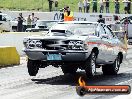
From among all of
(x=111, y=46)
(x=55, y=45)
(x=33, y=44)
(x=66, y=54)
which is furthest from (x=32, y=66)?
(x=111, y=46)

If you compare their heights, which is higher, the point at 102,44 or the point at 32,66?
the point at 102,44

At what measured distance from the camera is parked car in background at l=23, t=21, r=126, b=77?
1222cm

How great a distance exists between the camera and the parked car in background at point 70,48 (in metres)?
12.2

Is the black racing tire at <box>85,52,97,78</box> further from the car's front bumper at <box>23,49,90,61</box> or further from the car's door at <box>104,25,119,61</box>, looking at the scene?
the car's door at <box>104,25,119,61</box>

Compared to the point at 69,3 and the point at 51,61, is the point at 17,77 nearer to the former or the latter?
the point at 51,61

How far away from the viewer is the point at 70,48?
12234 millimetres

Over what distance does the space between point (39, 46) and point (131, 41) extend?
20.8 meters

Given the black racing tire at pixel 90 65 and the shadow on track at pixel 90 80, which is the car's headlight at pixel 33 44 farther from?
the black racing tire at pixel 90 65

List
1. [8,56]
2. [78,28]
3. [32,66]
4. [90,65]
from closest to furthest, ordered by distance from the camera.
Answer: [90,65] → [32,66] → [78,28] → [8,56]

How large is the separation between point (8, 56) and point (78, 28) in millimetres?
5436

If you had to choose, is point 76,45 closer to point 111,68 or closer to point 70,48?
point 70,48

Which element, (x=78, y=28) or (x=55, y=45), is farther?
(x=78, y=28)

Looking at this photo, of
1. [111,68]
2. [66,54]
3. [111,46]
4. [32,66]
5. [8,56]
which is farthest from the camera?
[8,56]

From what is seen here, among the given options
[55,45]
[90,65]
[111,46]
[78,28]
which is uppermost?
[78,28]
